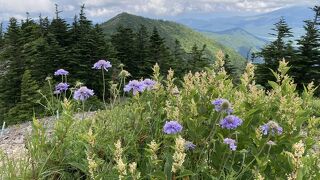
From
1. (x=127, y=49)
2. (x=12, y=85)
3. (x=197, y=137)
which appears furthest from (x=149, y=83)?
(x=127, y=49)

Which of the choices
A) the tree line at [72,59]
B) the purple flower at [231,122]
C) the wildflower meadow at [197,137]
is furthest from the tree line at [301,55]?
the purple flower at [231,122]

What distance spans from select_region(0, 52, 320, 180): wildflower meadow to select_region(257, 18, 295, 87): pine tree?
31902 mm

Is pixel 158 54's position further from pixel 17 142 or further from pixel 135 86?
pixel 135 86

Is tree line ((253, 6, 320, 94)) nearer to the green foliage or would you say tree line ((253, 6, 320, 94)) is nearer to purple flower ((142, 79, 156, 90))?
the green foliage

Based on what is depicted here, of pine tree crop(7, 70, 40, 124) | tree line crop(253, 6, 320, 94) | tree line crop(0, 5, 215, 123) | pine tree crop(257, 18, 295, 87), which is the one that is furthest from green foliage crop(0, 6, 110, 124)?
tree line crop(253, 6, 320, 94)

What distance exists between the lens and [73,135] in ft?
17.3

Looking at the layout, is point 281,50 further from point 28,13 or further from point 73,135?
point 28,13

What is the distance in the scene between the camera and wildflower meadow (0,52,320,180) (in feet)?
13.2

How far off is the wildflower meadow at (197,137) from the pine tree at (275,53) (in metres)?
31.9

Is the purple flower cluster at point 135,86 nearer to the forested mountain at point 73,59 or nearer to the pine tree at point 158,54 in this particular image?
the forested mountain at point 73,59

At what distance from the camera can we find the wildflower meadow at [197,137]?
13.2ft

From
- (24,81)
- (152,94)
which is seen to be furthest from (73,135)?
(24,81)

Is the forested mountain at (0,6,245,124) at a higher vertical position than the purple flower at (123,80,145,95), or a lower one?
lower

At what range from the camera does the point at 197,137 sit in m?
4.37
